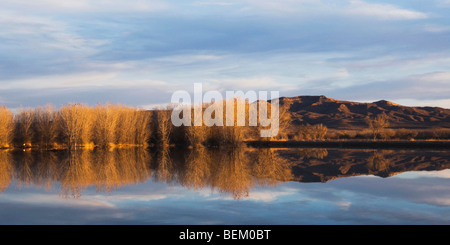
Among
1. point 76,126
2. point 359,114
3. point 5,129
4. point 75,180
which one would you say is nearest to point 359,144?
point 76,126

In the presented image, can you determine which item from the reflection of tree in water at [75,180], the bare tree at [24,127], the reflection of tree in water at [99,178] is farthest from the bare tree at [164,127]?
the reflection of tree in water at [75,180]

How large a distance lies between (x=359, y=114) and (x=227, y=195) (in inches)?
3792

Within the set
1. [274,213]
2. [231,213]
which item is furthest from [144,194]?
[274,213]

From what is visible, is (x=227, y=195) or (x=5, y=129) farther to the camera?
(x=5, y=129)

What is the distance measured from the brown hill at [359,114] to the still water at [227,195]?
75.1 m

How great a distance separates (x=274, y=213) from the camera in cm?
859

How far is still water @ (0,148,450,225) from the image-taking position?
8.31m

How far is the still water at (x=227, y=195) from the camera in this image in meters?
8.31

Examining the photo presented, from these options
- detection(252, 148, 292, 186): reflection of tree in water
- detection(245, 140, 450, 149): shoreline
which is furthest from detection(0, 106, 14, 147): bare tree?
detection(252, 148, 292, 186): reflection of tree in water

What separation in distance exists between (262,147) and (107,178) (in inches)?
859

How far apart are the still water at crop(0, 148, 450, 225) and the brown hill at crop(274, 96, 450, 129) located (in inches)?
2957

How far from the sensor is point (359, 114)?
101 meters

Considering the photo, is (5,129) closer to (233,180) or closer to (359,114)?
(233,180)
